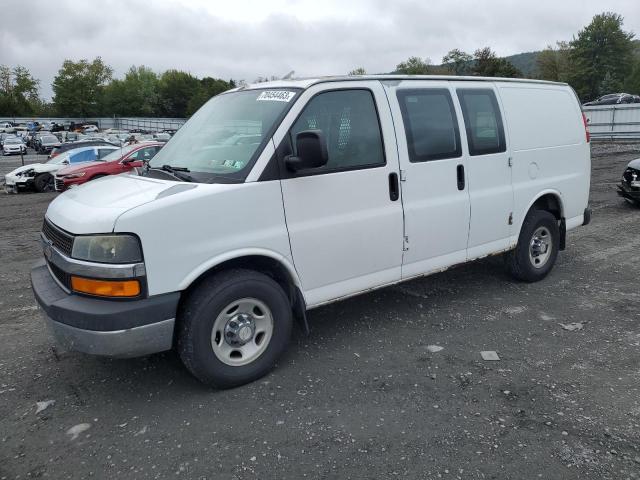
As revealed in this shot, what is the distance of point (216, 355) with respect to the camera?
12.0 ft

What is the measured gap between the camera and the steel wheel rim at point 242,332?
12.0 ft

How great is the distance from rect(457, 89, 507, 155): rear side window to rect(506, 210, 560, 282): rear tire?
99 centimetres

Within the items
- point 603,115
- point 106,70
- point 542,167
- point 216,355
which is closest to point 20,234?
point 216,355

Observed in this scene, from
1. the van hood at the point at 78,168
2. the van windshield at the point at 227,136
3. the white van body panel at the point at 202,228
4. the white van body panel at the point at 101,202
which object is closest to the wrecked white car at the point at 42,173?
the van hood at the point at 78,168

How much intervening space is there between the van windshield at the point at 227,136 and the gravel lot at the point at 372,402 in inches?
60.9

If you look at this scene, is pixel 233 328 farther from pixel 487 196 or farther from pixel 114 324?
pixel 487 196

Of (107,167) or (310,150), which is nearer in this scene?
(310,150)

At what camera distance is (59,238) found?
3652 mm

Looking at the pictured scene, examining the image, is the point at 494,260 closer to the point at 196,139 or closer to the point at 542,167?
the point at 542,167

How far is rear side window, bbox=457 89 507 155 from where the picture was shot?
5.04 meters

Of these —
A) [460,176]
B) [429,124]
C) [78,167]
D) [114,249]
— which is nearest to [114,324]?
[114,249]

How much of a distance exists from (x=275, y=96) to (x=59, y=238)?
185 centimetres

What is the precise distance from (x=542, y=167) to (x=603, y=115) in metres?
24.6

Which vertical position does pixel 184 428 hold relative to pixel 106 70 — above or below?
below
